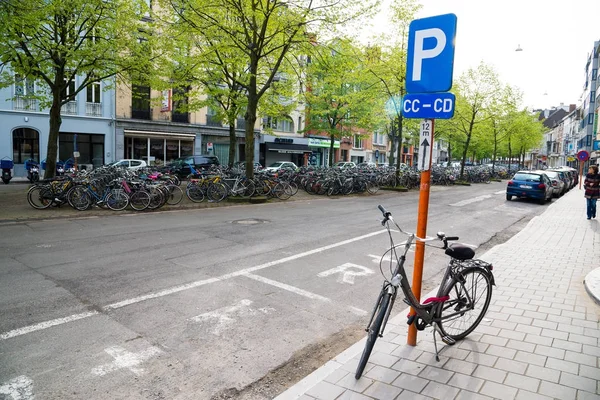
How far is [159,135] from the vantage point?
3250 cm

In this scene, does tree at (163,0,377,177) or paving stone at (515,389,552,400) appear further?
tree at (163,0,377,177)

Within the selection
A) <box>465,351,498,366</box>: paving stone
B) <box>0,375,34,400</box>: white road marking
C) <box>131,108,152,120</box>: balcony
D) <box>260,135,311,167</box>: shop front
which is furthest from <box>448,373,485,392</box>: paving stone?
<box>260,135,311,167</box>: shop front

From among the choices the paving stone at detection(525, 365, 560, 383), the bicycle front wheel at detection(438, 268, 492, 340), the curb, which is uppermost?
the bicycle front wheel at detection(438, 268, 492, 340)

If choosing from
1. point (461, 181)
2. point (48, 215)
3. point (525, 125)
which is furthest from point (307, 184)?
point (525, 125)

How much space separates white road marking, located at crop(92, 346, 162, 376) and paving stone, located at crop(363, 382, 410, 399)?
183 cm

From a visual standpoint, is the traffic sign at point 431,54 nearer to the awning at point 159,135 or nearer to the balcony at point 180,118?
the awning at point 159,135

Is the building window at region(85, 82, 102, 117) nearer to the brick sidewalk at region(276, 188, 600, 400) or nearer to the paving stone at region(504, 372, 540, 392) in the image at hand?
the brick sidewalk at region(276, 188, 600, 400)

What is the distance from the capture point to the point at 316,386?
313 cm

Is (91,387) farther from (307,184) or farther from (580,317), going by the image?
(307,184)

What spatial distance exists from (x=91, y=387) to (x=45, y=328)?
1.34 meters

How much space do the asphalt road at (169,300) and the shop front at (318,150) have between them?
37.0 m

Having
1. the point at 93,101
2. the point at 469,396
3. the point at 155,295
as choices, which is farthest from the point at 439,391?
the point at 93,101

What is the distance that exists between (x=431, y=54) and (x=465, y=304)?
2.31 metres

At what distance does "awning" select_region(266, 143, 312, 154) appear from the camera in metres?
42.2
